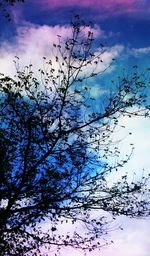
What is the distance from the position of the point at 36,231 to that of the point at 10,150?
14.4ft

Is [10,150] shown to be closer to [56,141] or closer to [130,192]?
[56,141]

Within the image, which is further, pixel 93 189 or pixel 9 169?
pixel 93 189

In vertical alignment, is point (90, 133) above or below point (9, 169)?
above

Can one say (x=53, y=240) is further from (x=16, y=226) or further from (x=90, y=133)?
(x=90, y=133)

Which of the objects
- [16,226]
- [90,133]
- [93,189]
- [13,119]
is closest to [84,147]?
[90,133]

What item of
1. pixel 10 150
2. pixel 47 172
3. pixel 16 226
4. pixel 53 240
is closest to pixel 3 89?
pixel 10 150

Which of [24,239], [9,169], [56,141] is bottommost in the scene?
[24,239]

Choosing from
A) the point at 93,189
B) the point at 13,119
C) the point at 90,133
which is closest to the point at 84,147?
the point at 90,133

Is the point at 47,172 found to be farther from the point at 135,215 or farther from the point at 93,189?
the point at 135,215

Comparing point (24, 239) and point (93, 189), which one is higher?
point (93, 189)

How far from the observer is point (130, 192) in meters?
20.5

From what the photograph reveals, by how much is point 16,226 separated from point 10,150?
362 centimetres

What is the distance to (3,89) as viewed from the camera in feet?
61.6

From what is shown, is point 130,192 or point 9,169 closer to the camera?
point 9,169
